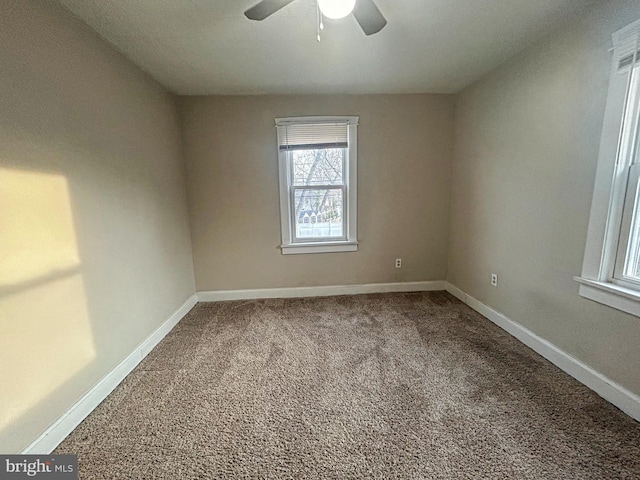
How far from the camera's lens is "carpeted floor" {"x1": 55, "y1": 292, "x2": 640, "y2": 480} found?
126 centimetres

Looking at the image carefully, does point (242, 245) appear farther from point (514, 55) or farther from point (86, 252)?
point (514, 55)

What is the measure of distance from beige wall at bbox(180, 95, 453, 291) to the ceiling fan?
1599mm

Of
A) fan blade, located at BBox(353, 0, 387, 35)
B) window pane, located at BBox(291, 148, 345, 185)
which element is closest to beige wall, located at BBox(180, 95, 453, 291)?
window pane, located at BBox(291, 148, 345, 185)

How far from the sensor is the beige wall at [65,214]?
4.12 ft

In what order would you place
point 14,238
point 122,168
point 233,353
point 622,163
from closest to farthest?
point 14,238
point 622,163
point 122,168
point 233,353

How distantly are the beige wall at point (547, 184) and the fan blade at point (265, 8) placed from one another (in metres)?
1.92

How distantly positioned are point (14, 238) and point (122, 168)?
3.10 feet

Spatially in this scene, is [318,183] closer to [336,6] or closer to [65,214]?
[336,6]

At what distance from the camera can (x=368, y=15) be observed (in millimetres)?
1471

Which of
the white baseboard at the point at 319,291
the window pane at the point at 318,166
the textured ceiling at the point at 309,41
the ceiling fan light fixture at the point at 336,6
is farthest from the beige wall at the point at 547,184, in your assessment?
the ceiling fan light fixture at the point at 336,6

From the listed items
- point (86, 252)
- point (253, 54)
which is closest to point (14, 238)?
point (86, 252)

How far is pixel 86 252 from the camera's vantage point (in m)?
1.69

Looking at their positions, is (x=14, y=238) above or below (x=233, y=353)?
above

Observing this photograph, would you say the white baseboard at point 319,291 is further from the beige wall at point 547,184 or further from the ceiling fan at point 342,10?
the ceiling fan at point 342,10
